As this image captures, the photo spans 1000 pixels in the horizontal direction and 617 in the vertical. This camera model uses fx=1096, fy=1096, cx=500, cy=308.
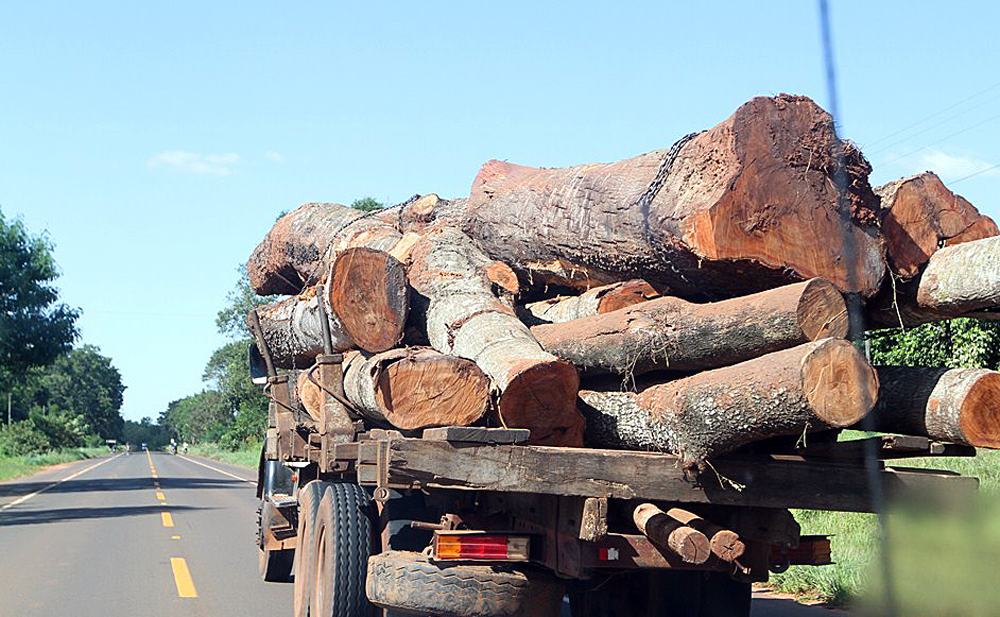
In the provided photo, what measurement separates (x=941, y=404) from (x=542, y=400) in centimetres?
167

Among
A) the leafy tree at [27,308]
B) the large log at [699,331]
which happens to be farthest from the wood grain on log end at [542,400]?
the leafy tree at [27,308]

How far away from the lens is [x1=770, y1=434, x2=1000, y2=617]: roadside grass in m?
5.18

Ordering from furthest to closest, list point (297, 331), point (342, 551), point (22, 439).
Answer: point (22, 439) → point (297, 331) → point (342, 551)

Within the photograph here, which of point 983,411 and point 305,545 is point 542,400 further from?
point 305,545

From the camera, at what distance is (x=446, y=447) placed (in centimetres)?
453

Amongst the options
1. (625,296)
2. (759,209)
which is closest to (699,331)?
(759,209)

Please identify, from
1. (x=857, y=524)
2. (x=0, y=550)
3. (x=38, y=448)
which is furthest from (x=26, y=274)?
(x=38, y=448)

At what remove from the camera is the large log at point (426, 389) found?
473 centimetres

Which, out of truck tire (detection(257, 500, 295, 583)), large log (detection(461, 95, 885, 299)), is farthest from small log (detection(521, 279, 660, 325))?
truck tire (detection(257, 500, 295, 583))

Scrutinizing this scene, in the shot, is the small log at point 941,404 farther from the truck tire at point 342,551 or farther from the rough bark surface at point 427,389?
the truck tire at point 342,551

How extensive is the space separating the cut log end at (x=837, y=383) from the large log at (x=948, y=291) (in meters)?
0.85

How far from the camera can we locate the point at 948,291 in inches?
186

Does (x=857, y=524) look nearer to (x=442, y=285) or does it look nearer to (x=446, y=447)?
(x=442, y=285)

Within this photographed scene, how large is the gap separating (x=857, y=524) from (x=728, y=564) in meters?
6.37
